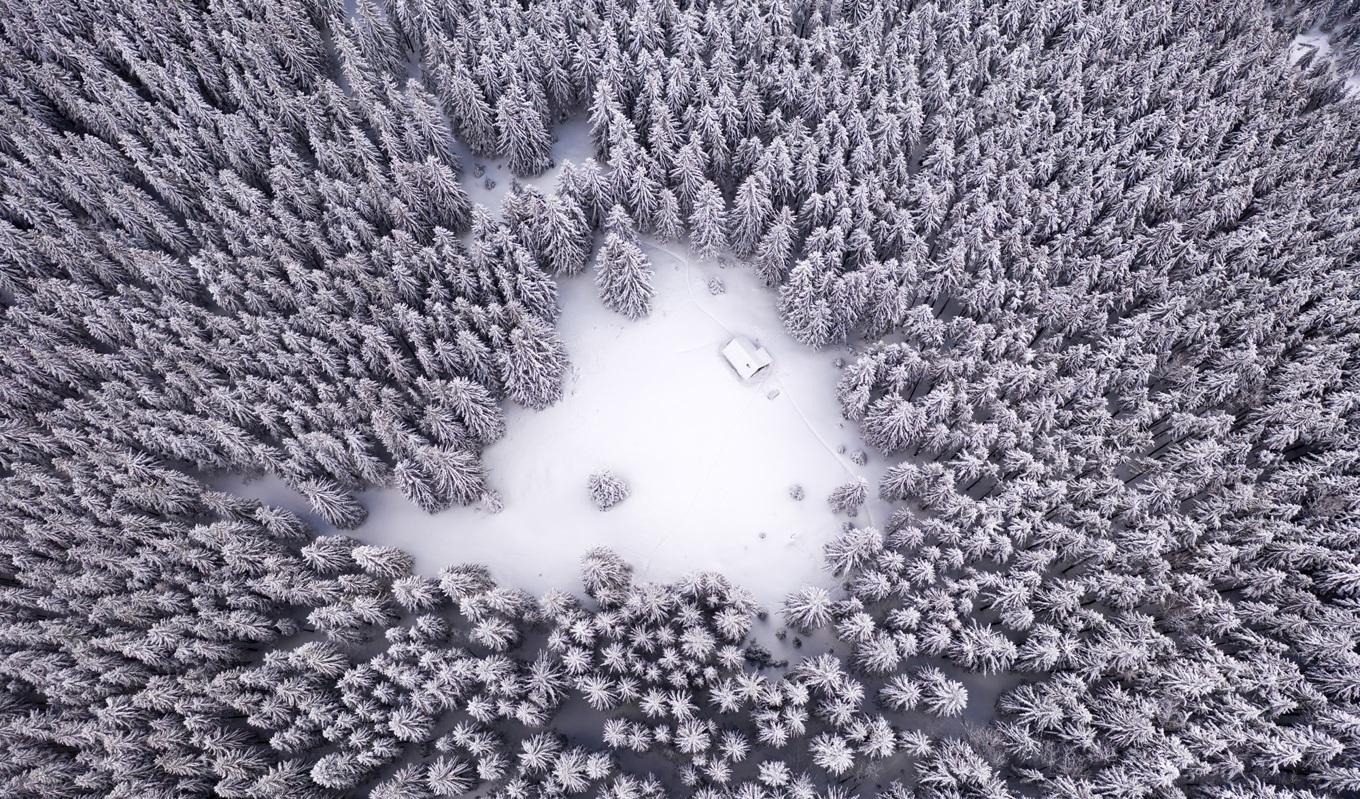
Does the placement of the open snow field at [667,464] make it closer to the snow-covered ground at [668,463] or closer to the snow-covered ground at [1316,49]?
the snow-covered ground at [668,463]

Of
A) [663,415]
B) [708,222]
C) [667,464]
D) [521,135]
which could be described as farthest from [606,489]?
[521,135]

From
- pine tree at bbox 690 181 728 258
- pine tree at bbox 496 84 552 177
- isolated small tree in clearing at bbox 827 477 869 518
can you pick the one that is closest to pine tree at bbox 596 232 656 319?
pine tree at bbox 690 181 728 258

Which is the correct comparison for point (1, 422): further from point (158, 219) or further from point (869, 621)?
point (869, 621)

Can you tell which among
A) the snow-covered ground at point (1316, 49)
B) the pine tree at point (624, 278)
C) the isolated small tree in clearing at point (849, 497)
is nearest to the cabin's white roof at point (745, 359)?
the pine tree at point (624, 278)

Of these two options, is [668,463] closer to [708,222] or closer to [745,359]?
[745,359]

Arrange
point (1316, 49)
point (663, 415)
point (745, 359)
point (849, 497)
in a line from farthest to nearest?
point (1316, 49) < point (663, 415) < point (745, 359) < point (849, 497)
